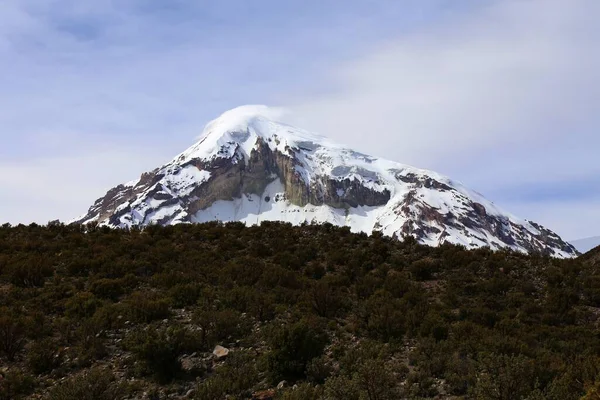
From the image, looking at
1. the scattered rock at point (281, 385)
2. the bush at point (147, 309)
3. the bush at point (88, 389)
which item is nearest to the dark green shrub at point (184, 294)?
the bush at point (147, 309)


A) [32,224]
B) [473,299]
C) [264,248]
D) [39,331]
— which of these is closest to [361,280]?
[473,299]

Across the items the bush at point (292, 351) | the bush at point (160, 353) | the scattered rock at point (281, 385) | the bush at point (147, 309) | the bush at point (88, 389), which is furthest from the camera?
the bush at point (147, 309)

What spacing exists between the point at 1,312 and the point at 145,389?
18.3 feet

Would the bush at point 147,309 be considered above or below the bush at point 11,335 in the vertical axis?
above

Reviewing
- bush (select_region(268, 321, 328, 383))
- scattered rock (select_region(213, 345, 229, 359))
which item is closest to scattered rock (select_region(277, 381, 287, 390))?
bush (select_region(268, 321, 328, 383))

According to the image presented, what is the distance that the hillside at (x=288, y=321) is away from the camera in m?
9.57

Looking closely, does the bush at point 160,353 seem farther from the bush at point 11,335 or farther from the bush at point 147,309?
the bush at point 11,335

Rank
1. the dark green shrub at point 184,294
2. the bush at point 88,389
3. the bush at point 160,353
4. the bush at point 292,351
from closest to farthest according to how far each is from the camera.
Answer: the bush at point 88,389
the bush at point 292,351
the bush at point 160,353
the dark green shrub at point 184,294

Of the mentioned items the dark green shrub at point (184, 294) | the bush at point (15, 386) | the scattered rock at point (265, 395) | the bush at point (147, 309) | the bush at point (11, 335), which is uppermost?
the dark green shrub at point (184, 294)

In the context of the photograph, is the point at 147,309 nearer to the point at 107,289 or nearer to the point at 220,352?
the point at 107,289

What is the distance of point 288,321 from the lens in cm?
1320

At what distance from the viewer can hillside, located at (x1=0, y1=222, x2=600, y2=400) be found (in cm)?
957

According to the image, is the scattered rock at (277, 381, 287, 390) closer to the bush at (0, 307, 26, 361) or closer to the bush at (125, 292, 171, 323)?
the bush at (125, 292, 171, 323)

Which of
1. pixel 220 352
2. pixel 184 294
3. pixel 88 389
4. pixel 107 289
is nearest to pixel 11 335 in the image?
pixel 107 289
